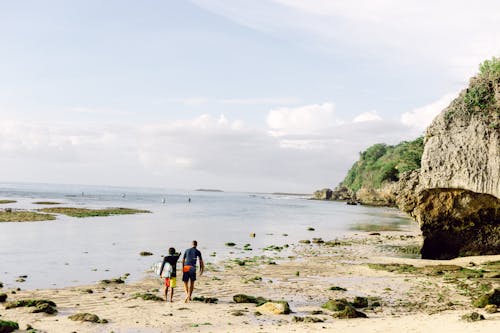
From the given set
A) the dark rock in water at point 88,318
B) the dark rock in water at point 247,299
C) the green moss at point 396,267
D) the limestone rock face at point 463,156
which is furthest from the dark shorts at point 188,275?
the limestone rock face at point 463,156

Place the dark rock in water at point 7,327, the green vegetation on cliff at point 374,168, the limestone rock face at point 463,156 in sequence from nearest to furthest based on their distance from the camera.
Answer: the dark rock in water at point 7,327
the limestone rock face at point 463,156
the green vegetation on cliff at point 374,168

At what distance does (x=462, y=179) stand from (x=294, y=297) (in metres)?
12.9

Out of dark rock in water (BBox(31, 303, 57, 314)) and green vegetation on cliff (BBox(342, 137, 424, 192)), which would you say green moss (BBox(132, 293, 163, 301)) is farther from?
green vegetation on cliff (BBox(342, 137, 424, 192))

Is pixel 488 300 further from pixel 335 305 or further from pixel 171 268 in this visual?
pixel 171 268

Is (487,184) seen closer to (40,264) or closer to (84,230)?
(40,264)

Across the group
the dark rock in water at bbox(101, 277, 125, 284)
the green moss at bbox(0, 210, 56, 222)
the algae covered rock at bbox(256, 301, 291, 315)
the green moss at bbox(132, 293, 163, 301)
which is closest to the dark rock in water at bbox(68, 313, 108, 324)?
the green moss at bbox(132, 293, 163, 301)

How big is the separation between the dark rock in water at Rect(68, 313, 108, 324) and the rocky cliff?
20.0m

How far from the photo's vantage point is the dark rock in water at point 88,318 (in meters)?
15.4

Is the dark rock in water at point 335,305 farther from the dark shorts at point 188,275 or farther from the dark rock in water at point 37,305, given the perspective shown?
the dark rock in water at point 37,305

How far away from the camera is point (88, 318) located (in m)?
15.5

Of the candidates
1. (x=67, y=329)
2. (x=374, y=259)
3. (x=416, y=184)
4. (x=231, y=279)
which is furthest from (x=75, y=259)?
(x=416, y=184)

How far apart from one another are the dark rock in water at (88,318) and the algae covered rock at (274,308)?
Result: 214 inches

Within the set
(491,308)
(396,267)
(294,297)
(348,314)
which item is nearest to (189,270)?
(294,297)

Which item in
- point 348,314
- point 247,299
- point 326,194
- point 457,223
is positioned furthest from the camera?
point 326,194
